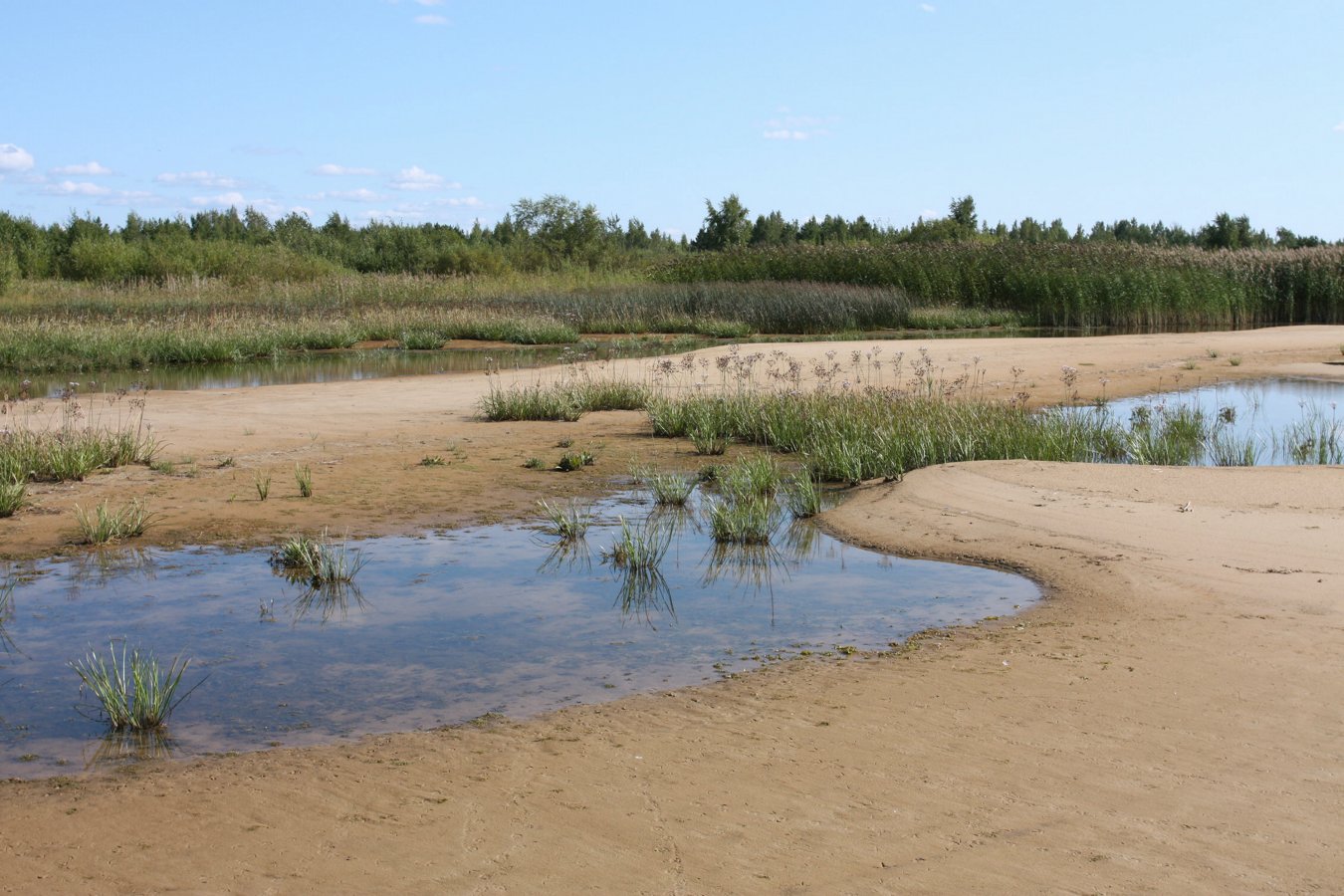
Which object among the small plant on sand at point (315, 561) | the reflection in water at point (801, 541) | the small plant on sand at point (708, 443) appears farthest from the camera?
the small plant on sand at point (708, 443)

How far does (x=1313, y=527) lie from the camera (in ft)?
28.1

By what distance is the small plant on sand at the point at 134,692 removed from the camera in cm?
562

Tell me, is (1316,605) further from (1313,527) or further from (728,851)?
(728,851)

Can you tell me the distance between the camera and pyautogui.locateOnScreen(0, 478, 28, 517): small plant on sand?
408 inches

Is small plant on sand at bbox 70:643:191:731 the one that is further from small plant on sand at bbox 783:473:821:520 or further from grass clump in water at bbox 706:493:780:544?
small plant on sand at bbox 783:473:821:520

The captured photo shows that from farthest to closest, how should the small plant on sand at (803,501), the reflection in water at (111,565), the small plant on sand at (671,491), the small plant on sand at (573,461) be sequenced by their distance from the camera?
the small plant on sand at (573,461), the small plant on sand at (671,491), the small plant on sand at (803,501), the reflection in water at (111,565)

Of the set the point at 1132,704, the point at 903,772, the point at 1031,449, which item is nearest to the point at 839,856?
the point at 903,772

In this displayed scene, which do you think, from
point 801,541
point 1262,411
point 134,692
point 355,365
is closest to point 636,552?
point 801,541

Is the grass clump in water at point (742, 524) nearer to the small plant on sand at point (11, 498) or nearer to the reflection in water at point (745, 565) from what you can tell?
the reflection in water at point (745, 565)

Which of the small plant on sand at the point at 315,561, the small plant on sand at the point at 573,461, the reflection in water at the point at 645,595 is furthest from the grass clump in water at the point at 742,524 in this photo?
the small plant on sand at the point at 573,461

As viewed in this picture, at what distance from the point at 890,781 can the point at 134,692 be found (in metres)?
3.48

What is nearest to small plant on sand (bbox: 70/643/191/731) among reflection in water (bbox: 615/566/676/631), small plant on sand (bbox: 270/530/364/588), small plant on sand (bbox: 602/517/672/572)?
small plant on sand (bbox: 270/530/364/588)

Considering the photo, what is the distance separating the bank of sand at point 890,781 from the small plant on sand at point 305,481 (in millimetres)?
6196

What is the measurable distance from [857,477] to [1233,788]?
737 cm
